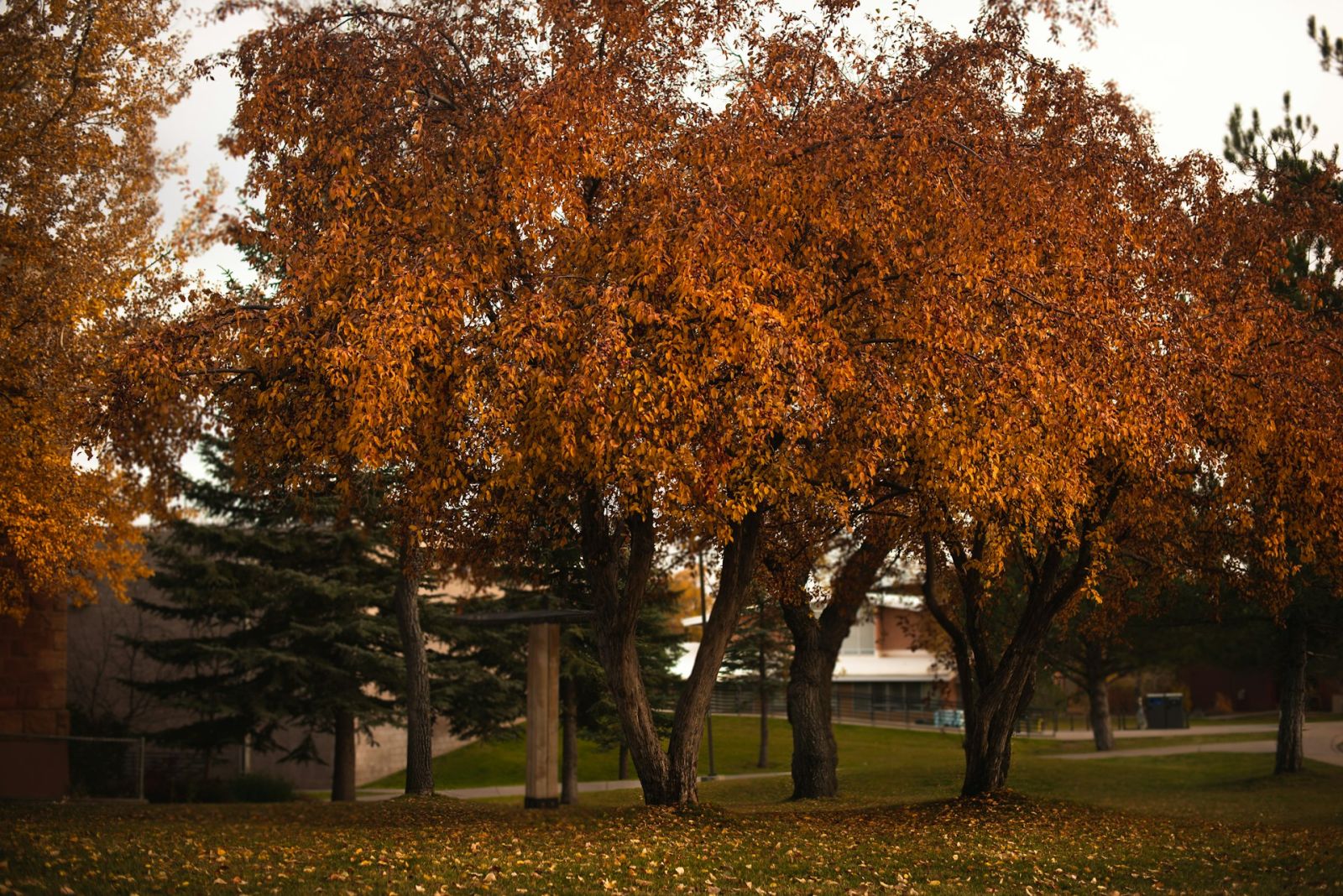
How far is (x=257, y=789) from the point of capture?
1054 inches

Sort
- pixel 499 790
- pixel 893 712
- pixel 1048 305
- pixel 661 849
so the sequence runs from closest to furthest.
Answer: pixel 661 849, pixel 1048 305, pixel 499 790, pixel 893 712

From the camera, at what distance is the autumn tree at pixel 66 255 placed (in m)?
18.5

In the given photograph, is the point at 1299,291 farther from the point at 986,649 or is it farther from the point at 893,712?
the point at 893,712

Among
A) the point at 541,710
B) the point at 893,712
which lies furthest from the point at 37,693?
the point at 893,712

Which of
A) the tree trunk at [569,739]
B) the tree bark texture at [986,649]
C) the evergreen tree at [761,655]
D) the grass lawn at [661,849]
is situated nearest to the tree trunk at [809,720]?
the grass lawn at [661,849]

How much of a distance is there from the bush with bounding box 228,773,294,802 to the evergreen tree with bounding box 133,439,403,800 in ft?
3.00

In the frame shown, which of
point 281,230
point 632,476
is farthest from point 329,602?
point 632,476

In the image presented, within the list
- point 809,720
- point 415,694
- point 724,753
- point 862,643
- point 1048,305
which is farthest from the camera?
point 862,643

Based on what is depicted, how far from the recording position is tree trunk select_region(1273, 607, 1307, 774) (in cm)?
2755

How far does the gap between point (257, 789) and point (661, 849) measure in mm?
17643

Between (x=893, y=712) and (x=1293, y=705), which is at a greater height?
(x=1293, y=705)

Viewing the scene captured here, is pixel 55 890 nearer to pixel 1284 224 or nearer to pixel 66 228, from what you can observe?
pixel 66 228

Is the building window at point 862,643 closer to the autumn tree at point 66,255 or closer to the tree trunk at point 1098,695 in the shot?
the tree trunk at point 1098,695

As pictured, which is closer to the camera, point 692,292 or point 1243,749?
point 692,292
